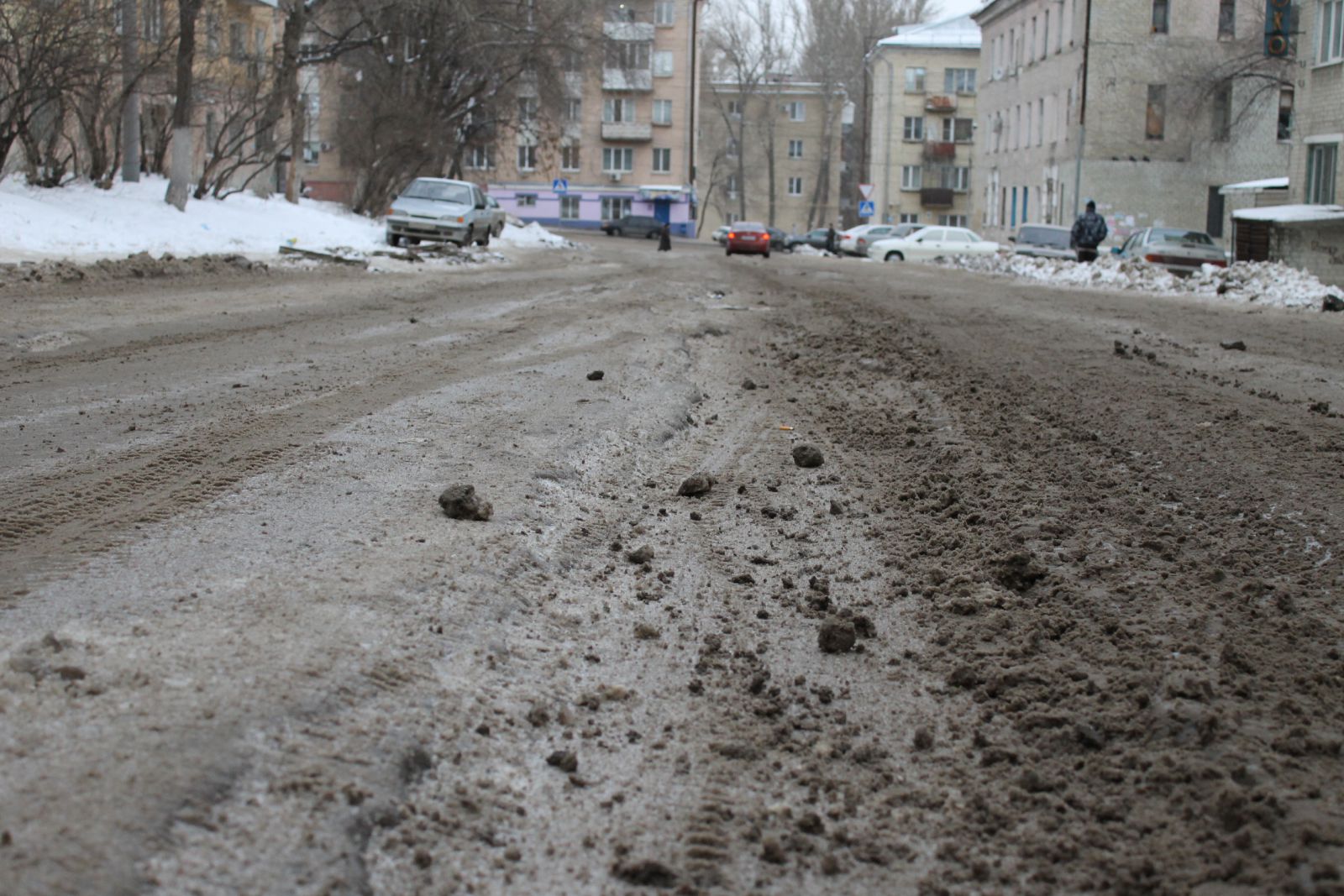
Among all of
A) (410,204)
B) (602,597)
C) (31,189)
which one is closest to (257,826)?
(602,597)

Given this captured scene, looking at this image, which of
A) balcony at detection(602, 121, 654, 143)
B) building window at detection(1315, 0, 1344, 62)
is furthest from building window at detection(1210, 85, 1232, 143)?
balcony at detection(602, 121, 654, 143)

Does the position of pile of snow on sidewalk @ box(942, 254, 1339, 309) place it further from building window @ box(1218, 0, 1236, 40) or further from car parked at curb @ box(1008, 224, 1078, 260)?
building window @ box(1218, 0, 1236, 40)

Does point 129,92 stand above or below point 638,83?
below

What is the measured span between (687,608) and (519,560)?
0.69 meters

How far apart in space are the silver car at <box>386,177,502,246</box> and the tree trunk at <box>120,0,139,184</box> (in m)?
5.35

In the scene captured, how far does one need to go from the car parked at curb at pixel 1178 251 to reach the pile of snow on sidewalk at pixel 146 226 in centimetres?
1747

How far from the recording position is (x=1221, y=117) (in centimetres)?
4928

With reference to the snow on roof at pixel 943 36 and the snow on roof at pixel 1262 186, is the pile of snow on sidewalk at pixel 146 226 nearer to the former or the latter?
the snow on roof at pixel 1262 186

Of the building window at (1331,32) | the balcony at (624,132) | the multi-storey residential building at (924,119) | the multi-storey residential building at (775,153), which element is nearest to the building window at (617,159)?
the balcony at (624,132)

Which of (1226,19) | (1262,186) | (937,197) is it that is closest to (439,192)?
(1262,186)

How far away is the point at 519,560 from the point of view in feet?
17.1

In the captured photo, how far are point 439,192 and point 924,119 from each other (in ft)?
200

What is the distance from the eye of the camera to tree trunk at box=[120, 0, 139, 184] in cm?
2392

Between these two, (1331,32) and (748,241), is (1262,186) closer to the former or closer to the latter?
(1331,32)
